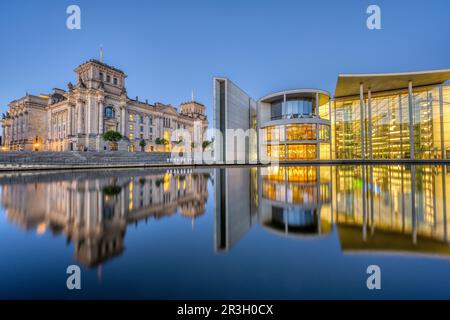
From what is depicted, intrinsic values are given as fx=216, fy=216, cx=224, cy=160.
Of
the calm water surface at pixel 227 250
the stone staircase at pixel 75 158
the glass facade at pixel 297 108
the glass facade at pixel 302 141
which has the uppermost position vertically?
the glass facade at pixel 297 108

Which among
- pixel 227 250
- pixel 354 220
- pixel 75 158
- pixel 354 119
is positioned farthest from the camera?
pixel 354 119

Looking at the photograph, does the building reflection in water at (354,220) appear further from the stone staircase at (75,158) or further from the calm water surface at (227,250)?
the stone staircase at (75,158)

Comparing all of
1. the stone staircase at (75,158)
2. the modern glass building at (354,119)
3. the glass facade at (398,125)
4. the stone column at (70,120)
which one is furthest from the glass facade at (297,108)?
the stone column at (70,120)

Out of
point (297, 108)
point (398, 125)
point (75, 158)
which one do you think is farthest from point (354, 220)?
point (398, 125)


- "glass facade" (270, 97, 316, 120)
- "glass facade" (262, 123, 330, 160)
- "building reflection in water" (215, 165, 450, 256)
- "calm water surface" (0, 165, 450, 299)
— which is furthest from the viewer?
"glass facade" (270, 97, 316, 120)

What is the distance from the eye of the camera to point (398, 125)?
4012 centimetres

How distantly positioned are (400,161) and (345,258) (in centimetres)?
4619

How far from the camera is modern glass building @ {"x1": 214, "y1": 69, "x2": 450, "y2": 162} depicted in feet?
124

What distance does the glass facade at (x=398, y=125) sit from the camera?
125 ft

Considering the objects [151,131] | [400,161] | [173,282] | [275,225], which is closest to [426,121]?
[400,161]

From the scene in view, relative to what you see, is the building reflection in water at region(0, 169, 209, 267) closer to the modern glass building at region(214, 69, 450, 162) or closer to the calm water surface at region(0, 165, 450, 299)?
the calm water surface at region(0, 165, 450, 299)

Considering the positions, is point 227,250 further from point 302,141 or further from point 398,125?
point 398,125

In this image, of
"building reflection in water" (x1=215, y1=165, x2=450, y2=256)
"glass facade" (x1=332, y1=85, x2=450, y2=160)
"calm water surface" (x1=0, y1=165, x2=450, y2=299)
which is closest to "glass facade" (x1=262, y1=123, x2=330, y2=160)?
"glass facade" (x1=332, y1=85, x2=450, y2=160)

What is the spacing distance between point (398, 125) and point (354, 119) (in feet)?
23.7
